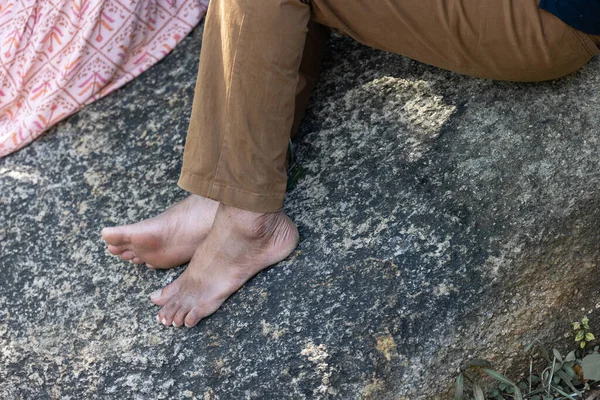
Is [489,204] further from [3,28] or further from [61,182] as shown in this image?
[3,28]

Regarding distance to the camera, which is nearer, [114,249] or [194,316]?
[194,316]

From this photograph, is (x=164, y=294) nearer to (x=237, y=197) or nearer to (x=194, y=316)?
(x=194, y=316)

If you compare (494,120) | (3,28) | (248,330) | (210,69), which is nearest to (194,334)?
(248,330)

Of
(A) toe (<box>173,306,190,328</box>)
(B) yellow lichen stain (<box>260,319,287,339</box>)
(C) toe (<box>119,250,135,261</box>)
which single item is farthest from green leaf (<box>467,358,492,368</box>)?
(C) toe (<box>119,250,135,261</box>)

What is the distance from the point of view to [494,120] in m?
1.92

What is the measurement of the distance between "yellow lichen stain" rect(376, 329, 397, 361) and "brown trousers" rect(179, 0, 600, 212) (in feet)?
1.37

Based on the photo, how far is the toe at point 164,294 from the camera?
1.92m

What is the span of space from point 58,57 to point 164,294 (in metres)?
0.99

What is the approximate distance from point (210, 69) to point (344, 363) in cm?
81

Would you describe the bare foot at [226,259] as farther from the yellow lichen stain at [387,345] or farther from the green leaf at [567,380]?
the green leaf at [567,380]

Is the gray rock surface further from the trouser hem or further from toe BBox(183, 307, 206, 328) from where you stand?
the trouser hem

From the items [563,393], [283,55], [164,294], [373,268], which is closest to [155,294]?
[164,294]

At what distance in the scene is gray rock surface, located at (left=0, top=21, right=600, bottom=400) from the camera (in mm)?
1735

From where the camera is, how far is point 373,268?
1.81 metres
